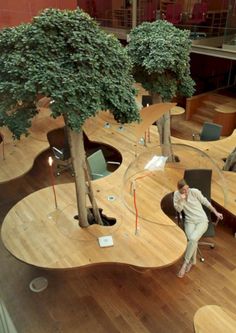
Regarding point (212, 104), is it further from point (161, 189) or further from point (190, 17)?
point (161, 189)

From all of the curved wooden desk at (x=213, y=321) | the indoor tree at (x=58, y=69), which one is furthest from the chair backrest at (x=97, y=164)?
the curved wooden desk at (x=213, y=321)

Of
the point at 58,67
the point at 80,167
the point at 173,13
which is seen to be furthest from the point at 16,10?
the point at 58,67

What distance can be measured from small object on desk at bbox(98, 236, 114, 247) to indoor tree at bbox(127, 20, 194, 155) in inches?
92.3

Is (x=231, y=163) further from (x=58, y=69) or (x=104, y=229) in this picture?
(x=58, y=69)

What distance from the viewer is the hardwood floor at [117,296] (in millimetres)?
3754

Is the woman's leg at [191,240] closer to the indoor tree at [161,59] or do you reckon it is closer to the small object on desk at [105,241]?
the small object on desk at [105,241]

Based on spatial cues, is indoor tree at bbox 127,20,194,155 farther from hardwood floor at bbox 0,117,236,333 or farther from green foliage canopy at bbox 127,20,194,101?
hardwood floor at bbox 0,117,236,333

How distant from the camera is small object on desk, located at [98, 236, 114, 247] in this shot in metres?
3.79

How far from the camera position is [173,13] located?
9500 mm

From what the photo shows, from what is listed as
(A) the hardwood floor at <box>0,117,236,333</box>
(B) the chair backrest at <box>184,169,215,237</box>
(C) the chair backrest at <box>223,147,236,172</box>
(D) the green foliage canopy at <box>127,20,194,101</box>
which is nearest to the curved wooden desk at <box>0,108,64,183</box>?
(A) the hardwood floor at <box>0,117,236,333</box>

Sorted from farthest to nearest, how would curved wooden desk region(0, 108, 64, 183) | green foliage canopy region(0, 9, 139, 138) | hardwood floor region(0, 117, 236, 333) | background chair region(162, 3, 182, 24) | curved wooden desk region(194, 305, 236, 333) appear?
1. background chair region(162, 3, 182, 24)
2. curved wooden desk region(0, 108, 64, 183)
3. hardwood floor region(0, 117, 236, 333)
4. curved wooden desk region(194, 305, 236, 333)
5. green foliage canopy region(0, 9, 139, 138)

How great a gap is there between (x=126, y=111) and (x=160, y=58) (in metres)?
1.40

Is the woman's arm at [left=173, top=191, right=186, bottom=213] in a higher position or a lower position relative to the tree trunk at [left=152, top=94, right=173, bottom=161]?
lower

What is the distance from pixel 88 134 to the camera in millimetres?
6871
